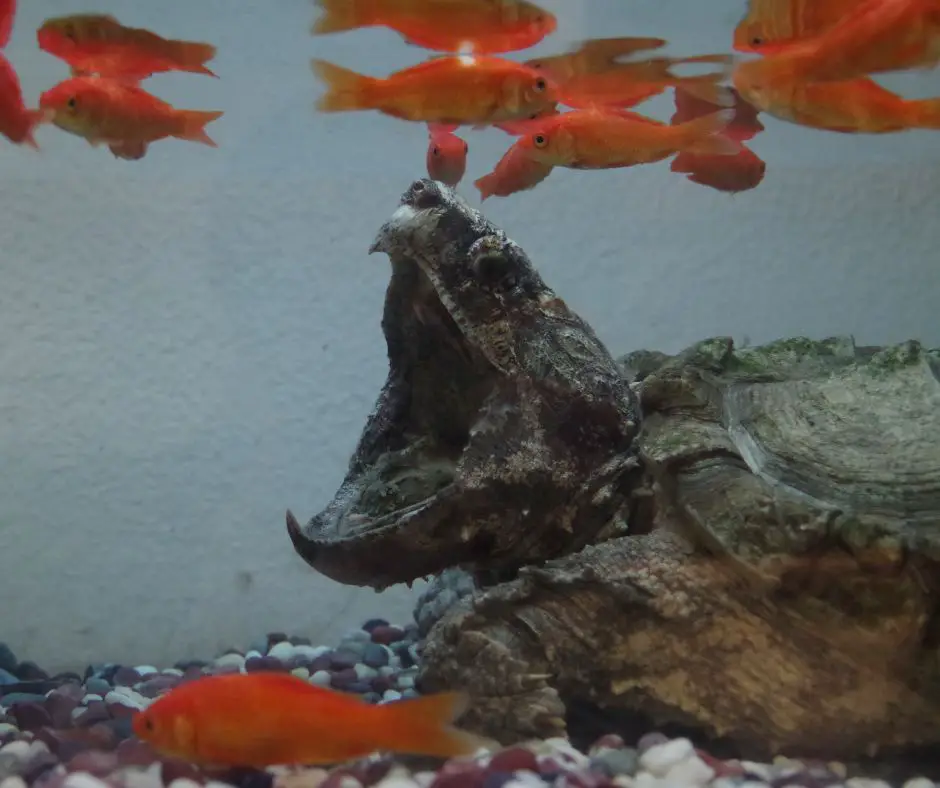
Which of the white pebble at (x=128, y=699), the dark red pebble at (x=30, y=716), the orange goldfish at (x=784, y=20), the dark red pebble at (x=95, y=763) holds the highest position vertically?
the orange goldfish at (x=784, y=20)

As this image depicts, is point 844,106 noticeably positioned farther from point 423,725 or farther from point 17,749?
point 17,749

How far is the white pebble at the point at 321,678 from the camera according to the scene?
2735 millimetres

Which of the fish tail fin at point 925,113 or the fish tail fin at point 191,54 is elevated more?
the fish tail fin at point 191,54

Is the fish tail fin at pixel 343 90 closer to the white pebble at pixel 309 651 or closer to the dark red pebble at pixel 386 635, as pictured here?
the white pebble at pixel 309 651

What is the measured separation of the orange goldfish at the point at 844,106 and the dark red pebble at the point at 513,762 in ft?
5.08

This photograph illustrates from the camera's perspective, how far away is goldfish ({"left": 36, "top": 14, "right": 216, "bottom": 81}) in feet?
7.98

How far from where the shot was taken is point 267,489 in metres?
3.80

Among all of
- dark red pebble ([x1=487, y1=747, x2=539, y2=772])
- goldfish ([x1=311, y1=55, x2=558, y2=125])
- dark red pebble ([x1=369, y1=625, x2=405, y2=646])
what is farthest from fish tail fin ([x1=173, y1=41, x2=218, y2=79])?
→ dark red pebble ([x1=369, y1=625, x2=405, y2=646])

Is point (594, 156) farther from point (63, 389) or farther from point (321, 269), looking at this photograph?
point (63, 389)

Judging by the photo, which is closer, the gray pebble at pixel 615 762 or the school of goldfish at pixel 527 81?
the gray pebble at pixel 615 762

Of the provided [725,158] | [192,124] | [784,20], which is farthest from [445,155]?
[784,20]

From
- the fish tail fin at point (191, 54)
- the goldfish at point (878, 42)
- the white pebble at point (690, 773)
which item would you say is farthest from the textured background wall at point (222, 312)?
the white pebble at point (690, 773)

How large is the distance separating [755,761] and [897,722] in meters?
0.34

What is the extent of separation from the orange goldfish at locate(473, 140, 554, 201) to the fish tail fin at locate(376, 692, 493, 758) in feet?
5.50
